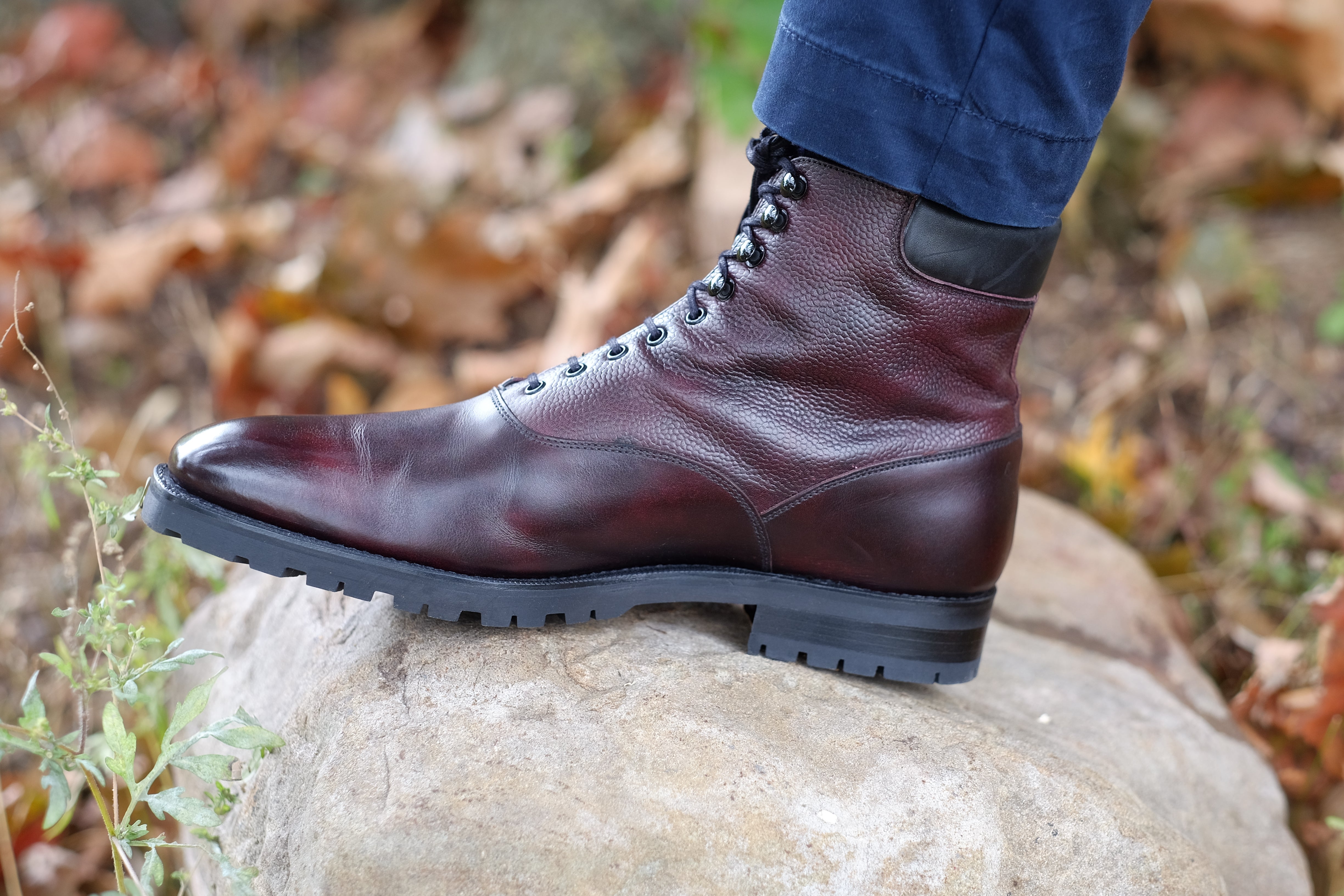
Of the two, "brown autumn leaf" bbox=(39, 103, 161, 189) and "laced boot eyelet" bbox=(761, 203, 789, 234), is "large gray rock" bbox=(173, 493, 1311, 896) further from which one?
"brown autumn leaf" bbox=(39, 103, 161, 189)

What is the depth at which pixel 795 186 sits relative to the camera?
1299 millimetres

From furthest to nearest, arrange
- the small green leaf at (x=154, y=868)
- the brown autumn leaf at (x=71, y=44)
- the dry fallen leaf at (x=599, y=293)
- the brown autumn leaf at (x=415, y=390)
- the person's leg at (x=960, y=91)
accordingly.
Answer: the brown autumn leaf at (x=71, y=44) → the dry fallen leaf at (x=599, y=293) → the brown autumn leaf at (x=415, y=390) → the person's leg at (x=960, y=91) → the small green leaf at (x=154, y=868)

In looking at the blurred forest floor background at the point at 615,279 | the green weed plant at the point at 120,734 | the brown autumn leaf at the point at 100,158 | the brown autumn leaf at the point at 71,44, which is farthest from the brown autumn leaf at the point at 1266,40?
the brown autumn leaf at the point at 71,44

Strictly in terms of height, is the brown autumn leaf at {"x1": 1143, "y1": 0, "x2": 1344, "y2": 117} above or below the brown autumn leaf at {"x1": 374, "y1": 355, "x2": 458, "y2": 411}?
above

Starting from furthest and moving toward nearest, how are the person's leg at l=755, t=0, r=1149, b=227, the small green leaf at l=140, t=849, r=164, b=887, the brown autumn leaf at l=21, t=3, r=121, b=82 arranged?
the brown autumn leaf at l=21, t=3, r=121, b=82 → the person's leg at l=755, t=0, r=1149, b=227 → the small green leaf at l=140, t=849, r=164, b=887

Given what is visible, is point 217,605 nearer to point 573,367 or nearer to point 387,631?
point 387,631

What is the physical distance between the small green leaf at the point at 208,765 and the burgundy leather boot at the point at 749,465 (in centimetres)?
23

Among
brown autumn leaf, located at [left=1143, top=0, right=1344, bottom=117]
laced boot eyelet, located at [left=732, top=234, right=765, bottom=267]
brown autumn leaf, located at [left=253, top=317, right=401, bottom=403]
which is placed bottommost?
brown autumn leaf, located at [left=253, top=317, right=401, bottom=403]

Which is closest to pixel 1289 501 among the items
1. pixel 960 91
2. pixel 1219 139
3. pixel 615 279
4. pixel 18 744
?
pixel 1219 139

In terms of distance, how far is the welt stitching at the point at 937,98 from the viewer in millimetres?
1185

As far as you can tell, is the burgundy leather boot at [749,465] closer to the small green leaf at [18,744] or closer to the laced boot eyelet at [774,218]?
the laced boot eyelet at [774,218]

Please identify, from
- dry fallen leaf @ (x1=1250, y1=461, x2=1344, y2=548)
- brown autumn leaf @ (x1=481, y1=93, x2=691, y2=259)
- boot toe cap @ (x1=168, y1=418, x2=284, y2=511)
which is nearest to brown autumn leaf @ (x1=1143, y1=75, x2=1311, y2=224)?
dry fallen leaf @ (x1=1250, y1=461, x2=1344, y2=548)

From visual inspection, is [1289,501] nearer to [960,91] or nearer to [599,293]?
[960,91]

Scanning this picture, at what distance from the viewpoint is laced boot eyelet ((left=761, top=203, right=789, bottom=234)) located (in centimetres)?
131
